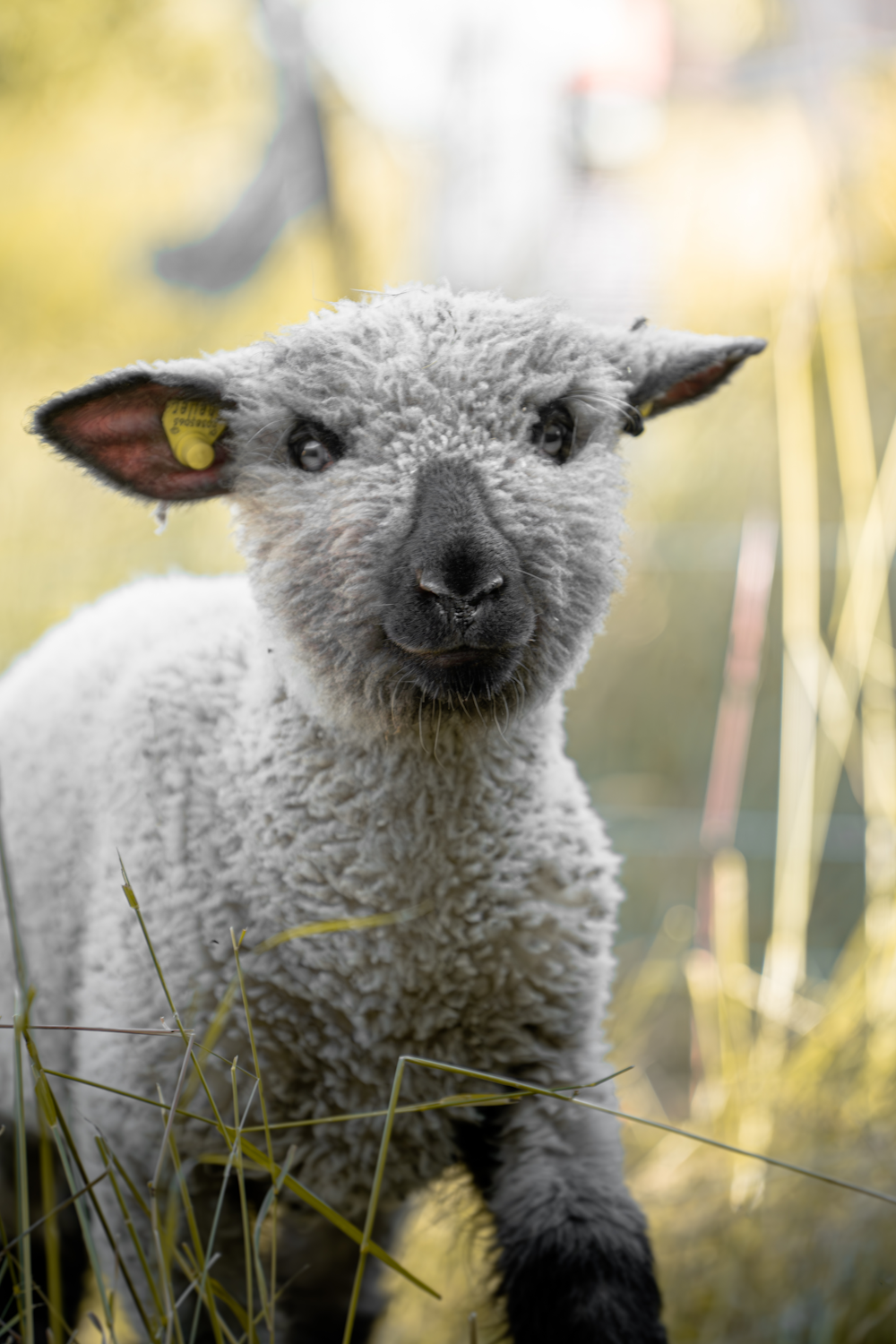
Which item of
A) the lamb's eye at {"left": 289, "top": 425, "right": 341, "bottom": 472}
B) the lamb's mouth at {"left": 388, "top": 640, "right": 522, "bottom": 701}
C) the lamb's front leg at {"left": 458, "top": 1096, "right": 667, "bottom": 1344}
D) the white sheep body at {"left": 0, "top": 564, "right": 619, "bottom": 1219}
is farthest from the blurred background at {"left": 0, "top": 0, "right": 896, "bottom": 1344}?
the lamb's eye at {"left": 289, "top": 425, "right": 341, "bottom": 472}

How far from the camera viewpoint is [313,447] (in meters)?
1.44

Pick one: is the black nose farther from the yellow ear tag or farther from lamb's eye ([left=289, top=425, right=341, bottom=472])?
the yellow ear tag

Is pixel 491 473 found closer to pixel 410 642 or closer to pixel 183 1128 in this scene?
pixel 410 642

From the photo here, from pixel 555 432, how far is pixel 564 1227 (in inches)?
44.3

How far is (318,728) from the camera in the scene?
5.20 ft

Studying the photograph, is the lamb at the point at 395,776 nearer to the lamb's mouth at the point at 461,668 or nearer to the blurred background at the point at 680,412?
the lamb's mouth at the point at 461,668

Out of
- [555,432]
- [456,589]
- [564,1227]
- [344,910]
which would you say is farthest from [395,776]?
[564,1227]

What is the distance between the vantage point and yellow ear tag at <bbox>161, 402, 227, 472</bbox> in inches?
59.0

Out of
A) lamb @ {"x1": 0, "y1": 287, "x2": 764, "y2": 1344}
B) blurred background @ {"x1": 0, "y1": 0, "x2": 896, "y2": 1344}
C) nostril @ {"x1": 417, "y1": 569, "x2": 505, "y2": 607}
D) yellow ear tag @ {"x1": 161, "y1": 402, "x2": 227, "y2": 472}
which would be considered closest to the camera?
nostril @ {"x1": 417, "y1": 569, "x2": 505, "y2": 607}

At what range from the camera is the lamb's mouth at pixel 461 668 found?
4.30ft

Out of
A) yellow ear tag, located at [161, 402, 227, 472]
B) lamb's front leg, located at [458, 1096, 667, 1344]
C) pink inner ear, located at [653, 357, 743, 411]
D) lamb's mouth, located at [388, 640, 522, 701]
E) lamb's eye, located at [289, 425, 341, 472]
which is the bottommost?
lamb's front leg, located at [458, 1096, 667, 1344]

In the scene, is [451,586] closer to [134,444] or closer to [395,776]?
[395,776]

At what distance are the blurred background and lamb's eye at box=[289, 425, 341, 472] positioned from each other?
3.84 feet

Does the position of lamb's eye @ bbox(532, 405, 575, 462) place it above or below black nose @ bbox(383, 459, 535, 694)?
above
